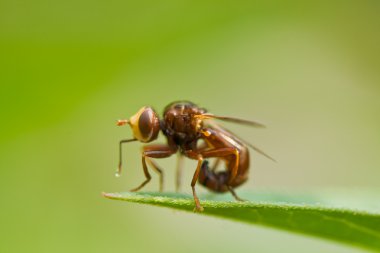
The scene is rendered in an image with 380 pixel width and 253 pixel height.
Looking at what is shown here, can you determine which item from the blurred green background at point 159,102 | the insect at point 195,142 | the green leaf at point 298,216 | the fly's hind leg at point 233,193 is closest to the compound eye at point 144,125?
the insect at point 195,142

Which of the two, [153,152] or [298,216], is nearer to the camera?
[298,216]

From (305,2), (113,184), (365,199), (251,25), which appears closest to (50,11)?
(113,184)

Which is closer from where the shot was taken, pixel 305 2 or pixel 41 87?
pixel 41 87

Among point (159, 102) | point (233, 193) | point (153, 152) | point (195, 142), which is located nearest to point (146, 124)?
point (153, 152)

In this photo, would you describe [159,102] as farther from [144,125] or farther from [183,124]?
[144,125]

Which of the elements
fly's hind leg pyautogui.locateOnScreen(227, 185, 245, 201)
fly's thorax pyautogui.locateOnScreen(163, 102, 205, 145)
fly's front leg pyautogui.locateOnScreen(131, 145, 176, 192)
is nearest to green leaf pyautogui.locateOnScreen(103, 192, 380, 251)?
fly's hind leg pyautogui.locateOnScreen(227, 185, 245, 201)

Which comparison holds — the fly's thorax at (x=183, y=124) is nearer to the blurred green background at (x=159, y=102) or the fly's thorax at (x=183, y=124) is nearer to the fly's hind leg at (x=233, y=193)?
the fly's hind leg at (x=233, y=193)

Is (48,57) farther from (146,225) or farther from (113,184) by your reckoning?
(146,225)

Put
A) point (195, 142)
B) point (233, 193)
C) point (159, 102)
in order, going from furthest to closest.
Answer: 1. point (159, 102)
2. point (195, 142)
3. point (233, 193)
